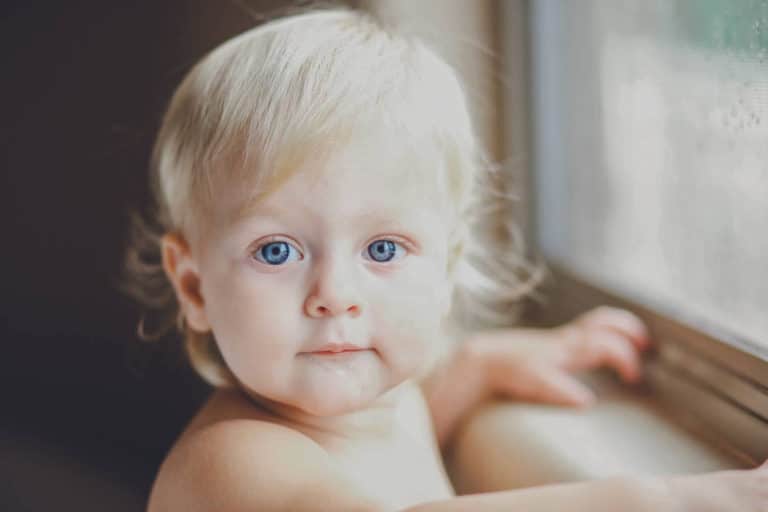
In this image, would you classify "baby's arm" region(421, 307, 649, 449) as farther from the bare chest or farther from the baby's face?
the baby's face

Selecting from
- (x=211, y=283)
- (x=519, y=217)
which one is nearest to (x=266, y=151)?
(x=211, y=283)

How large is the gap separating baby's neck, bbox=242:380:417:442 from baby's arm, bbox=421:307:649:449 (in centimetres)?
16

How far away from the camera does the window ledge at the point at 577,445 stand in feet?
2.62

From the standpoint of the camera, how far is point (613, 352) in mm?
961

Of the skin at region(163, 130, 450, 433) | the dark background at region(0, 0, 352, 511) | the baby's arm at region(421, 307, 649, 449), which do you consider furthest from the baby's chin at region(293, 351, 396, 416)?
the dark background at region(0, 0, 352, 511)

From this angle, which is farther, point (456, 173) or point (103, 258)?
point (103, 258)

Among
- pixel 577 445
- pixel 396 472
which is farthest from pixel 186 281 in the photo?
pixel 577 445

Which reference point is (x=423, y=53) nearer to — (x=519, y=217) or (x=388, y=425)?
(x=388, y=425)

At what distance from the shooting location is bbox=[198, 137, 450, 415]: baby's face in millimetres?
678

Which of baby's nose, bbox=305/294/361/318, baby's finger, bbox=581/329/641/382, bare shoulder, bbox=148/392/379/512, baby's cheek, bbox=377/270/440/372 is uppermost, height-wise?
baby's nose, bbox=305/294/361/318

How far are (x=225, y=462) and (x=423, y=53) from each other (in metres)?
0.38

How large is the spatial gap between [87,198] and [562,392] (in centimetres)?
69

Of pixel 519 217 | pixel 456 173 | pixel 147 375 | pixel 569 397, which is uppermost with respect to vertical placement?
pixel 456 173

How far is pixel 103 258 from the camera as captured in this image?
125 centimetres
